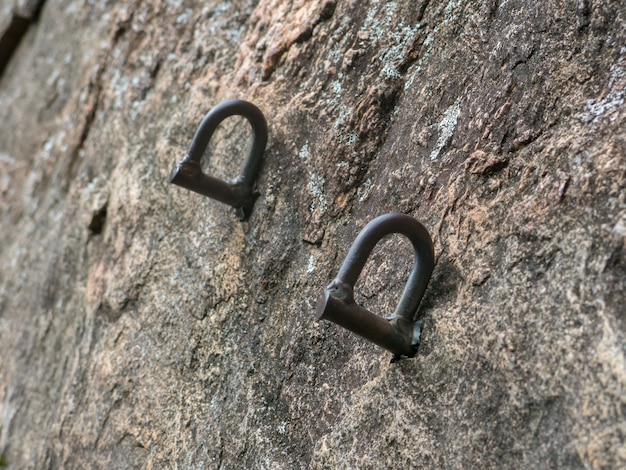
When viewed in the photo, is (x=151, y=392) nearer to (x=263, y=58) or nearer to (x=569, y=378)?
(x=263, y=58)

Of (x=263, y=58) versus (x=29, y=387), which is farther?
(x=29, y=387)

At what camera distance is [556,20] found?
43.1 inches

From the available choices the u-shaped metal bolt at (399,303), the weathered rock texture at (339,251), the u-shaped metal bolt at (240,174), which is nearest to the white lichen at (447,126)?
the weathered rock texture at (339,251)

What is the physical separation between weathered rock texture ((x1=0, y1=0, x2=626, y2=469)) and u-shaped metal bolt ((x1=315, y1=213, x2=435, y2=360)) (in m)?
0.04

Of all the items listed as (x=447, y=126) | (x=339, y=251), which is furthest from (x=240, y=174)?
(x=447, y=126)

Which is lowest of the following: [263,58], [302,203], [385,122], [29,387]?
[29,387]

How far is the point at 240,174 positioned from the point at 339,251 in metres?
0.34

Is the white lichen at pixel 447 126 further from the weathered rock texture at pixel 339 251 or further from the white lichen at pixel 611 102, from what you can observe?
the white lichen at pixel 611 102

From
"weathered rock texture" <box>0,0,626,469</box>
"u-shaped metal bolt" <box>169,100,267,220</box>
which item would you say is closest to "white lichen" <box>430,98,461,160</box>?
"weathered rock texture" <box>0,0,626,469</box>

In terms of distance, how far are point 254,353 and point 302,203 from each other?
1.10 feet

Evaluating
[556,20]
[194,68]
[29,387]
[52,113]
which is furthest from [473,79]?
[52,113]

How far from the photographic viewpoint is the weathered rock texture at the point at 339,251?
0.90 metres

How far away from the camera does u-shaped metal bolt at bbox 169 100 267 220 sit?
134 cm

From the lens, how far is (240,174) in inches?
57.3
